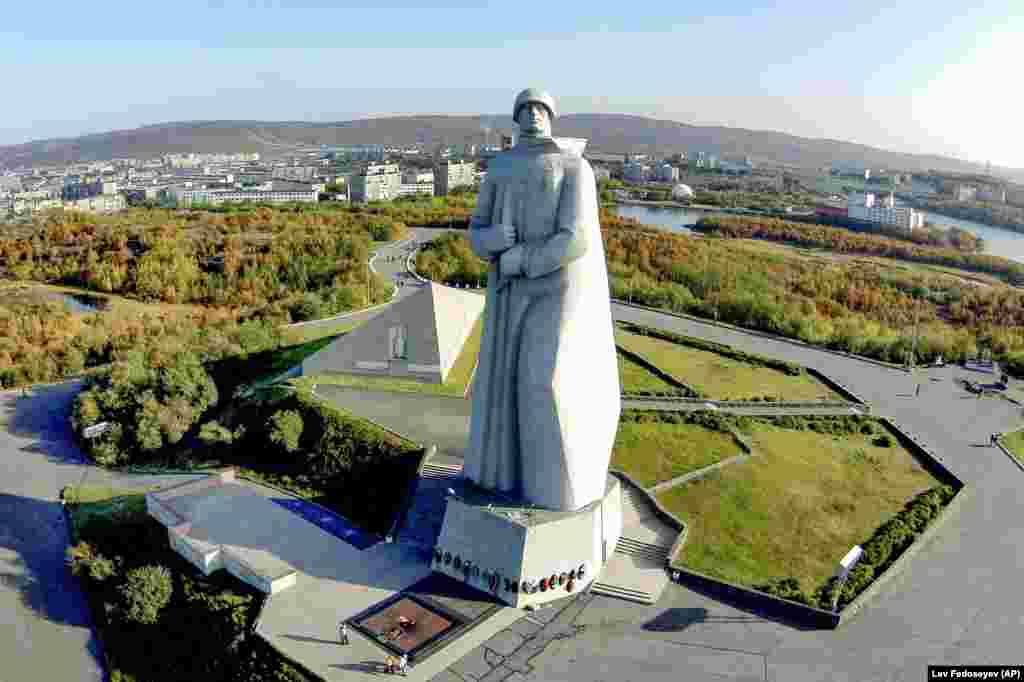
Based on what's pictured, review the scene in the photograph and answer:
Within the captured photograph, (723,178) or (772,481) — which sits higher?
(723,178)

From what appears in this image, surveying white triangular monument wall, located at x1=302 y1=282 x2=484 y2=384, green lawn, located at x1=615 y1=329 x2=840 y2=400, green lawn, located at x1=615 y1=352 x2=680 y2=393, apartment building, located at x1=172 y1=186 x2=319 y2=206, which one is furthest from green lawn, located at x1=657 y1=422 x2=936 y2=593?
apartment building, located at x1=172 y1=186 x2=319 y2=206

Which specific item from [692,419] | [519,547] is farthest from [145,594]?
[692,419]

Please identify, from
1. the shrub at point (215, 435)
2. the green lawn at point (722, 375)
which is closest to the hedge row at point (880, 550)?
the green lawn at point (722, 375)

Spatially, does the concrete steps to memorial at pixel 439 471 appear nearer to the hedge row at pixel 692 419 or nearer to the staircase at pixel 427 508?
the staircase at pixel 427 508

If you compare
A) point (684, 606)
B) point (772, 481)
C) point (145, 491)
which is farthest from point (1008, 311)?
point (145, 491)

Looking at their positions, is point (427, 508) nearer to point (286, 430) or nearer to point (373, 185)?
point (286, 430)

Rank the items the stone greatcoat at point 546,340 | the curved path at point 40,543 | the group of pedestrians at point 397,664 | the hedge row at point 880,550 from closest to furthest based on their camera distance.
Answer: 1. the group of pedestrians at point 397,664
2. the stone greatcoat at point 546,340
3. the hedge row at point 880,550
4. the curved path at point 40,543

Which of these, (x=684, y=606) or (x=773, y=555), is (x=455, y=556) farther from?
(x=773, y=555)
